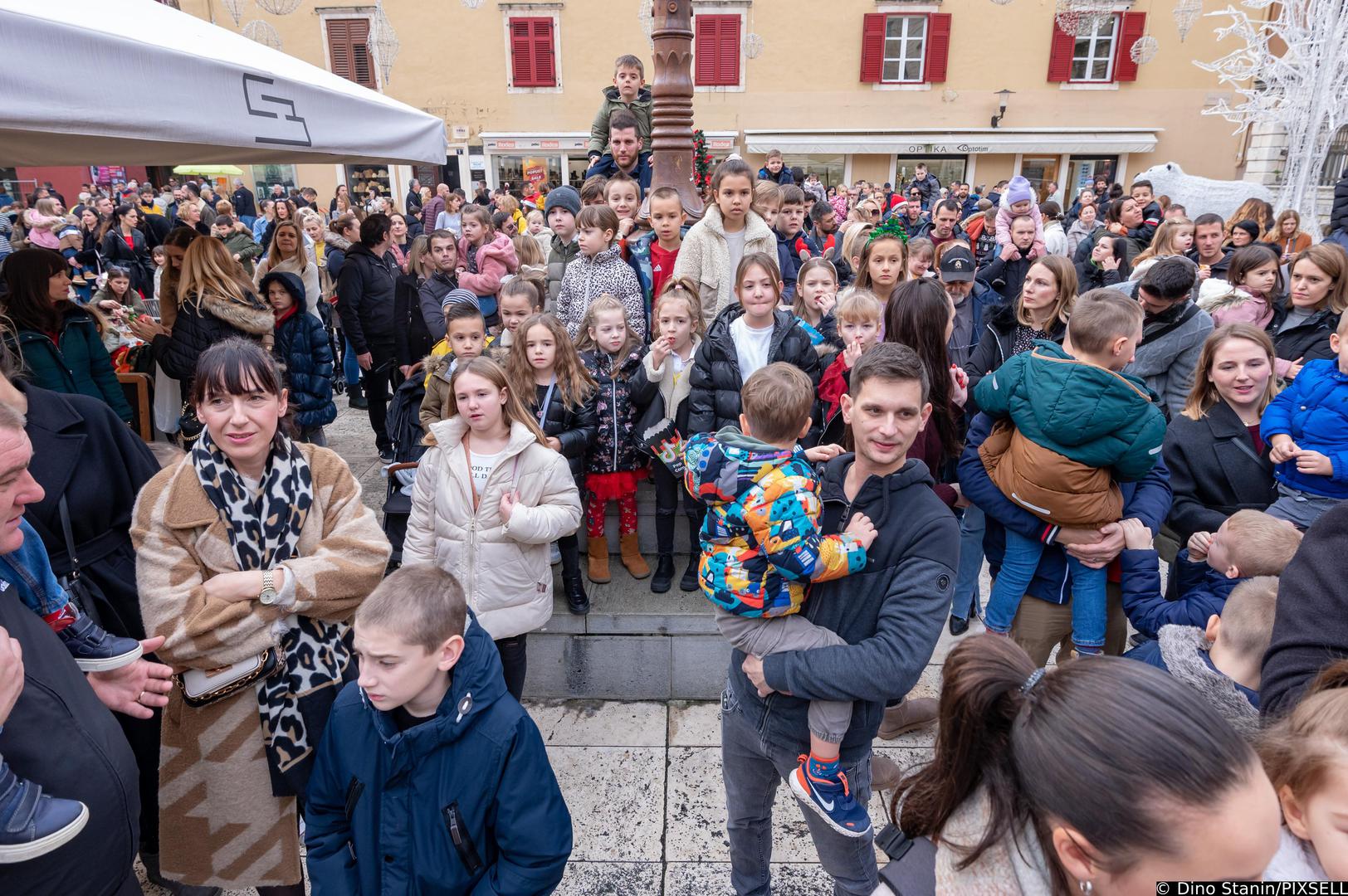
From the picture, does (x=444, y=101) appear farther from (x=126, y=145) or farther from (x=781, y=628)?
(x=781, y=628)

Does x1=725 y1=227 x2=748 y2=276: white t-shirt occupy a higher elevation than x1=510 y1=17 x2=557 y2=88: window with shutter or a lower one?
lower

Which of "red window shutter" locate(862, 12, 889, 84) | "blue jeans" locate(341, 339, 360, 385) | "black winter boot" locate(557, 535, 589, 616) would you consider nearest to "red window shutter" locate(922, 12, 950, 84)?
"red window shutter" locate(862, 12, 889, 84)

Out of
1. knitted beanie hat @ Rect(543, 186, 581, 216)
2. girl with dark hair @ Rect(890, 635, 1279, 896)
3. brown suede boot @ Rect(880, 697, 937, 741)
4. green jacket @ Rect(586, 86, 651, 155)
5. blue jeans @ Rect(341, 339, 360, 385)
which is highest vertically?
green jacket @ Rect(586, 86, 651, 155)

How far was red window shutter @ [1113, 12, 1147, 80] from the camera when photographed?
21594 millimetres

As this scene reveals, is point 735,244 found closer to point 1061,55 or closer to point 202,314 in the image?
point 202,314

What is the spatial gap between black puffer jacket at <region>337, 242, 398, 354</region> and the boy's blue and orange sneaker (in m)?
5.50

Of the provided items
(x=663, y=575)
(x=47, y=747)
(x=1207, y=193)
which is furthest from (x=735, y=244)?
(x=1207, y=193)

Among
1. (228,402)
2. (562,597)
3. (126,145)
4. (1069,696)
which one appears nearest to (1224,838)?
(1069,696)

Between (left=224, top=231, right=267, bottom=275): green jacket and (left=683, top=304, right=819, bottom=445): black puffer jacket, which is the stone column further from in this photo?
(left=224, top=231, right=267, bottom=275): green jacket

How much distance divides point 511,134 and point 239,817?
23.6 m

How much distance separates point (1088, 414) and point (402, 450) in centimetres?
349

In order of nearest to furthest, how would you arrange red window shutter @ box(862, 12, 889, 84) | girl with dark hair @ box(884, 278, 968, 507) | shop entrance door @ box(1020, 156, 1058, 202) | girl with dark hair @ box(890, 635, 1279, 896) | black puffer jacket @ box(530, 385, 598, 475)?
girl with dark hair @ box(890, 635, 1279, 896), girl with dark hair @ box(884, 278, 968, 507), black puffer jacket @ box(530, 385, 598, 475), red window shutter @ box(862, 12, 889, 84), shop entrance door @ box(1020, 156, 1058, 202)

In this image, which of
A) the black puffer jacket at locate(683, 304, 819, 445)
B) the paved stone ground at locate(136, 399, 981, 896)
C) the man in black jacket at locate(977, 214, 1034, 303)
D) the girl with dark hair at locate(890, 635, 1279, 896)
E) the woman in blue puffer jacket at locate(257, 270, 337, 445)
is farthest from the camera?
the man in black jacket at locate(977, 214, 1034, 303)

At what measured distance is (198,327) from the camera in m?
4.44
